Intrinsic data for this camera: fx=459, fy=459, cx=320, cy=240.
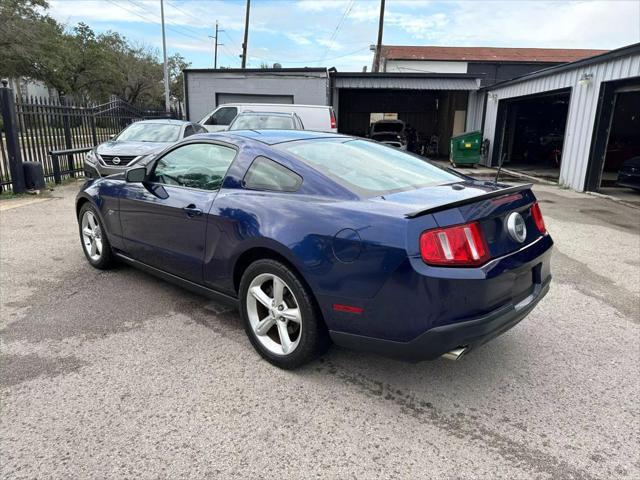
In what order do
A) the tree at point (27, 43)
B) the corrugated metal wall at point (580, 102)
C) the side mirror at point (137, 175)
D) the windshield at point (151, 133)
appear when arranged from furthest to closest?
the tree at point (27, 43)
the corrugated metal wall at point (580, 102)
the windshield at point (151, 133)
the side mirror at point (137, 175)

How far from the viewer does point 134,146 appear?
9.48 meters

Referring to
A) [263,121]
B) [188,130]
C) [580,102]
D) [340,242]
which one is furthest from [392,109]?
[340,242]

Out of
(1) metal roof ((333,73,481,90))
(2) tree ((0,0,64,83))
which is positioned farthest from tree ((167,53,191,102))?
(1) metal roof ((333,73,481,90))

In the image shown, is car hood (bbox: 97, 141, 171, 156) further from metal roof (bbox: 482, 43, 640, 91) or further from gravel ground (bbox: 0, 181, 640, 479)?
metal roof (bbox: 482, 43, 640, 91)

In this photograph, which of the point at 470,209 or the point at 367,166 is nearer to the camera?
the point at 470,209

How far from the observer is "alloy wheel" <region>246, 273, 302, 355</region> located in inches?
116

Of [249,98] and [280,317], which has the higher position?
[249,98]

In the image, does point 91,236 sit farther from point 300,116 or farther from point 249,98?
point 249,98

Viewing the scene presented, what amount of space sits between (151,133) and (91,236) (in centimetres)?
601

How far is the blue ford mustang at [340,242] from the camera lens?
94.3 inches

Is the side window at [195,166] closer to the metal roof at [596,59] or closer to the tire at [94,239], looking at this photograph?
the tire at [94,239]

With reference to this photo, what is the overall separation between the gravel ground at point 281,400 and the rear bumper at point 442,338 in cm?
40

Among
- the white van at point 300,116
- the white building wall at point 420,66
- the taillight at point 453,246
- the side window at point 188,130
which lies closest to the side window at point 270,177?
the taillight at point 453,246

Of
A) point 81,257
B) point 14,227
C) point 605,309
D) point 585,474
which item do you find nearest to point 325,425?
point 585,474
